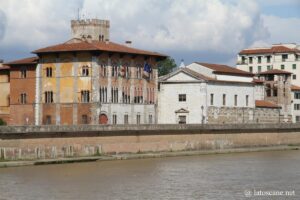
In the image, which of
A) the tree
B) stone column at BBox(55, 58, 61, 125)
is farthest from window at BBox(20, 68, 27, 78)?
the tree

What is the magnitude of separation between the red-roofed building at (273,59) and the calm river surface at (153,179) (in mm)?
70915

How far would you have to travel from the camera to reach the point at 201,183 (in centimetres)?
4694

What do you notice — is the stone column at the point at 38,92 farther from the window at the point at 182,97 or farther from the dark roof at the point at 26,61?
the window at the point at 182,97

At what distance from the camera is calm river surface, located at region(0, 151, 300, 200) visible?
4162 centimetres

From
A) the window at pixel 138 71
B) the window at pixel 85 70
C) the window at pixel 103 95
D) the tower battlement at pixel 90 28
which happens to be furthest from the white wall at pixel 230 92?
the window at pixel 85 70

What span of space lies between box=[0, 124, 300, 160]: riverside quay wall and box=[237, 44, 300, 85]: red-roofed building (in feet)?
158

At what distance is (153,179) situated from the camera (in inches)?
1930

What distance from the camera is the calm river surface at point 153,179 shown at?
41.6 m

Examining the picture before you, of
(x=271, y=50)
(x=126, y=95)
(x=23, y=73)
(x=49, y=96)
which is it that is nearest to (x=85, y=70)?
(x=49, y=96)

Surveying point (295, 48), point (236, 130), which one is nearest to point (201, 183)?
point (236, 130)

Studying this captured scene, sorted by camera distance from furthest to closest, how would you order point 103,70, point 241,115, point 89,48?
point 241,115, point 103,70, point 89,48

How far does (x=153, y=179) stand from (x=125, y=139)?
18965mm

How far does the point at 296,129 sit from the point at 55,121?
86.5ft

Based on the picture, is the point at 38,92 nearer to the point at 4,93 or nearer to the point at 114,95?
the point at 4,93
